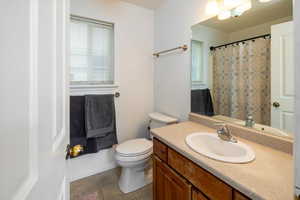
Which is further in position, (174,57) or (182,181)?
(174,57)

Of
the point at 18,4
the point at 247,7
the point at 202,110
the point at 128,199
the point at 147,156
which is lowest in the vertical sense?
the point at 128,199

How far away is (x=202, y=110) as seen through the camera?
156 centimetres

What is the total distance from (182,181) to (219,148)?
0.38 m

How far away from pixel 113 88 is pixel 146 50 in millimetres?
778

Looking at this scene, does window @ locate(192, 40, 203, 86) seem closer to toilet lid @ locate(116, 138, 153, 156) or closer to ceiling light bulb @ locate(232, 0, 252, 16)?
ceiling light bulb @ locate(232, 0, 252, 16)

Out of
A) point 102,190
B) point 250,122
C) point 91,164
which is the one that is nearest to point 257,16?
point 250,122

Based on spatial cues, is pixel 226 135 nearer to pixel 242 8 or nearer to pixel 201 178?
pixel 201 178

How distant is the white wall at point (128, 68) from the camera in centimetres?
186

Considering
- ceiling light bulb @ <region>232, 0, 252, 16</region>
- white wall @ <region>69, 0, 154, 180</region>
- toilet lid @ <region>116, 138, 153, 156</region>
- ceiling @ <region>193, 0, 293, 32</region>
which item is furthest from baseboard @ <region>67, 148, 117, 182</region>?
ceiling light bulb @ <region>232, 0, 252, 16</region>

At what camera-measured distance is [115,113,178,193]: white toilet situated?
155cm

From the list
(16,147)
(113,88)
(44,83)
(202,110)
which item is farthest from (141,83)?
(16,147)

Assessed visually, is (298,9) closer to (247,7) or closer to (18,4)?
(18,4)

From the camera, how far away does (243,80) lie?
1.25 m

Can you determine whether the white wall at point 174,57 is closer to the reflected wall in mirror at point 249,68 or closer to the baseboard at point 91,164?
the reflected wall in mirror at point 249,68
